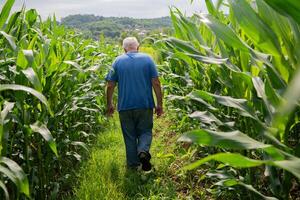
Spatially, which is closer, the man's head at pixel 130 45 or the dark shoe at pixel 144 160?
the dark shoe at pixel 144 160

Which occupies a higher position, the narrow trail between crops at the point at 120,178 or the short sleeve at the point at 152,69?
the short sleeve at the point at 152,69

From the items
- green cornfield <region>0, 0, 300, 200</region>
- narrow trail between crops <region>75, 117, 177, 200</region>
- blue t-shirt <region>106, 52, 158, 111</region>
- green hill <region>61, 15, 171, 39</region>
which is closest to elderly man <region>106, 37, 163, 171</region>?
blue t-shirt <region>106, 52, 158, 111</region>

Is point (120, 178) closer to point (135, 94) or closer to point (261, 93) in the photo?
point (135, 94)

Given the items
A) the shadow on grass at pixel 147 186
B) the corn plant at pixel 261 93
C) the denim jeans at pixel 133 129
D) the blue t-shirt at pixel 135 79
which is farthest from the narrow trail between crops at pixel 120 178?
the corn plant at pixel 261 93

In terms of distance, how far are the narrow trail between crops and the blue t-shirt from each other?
58 cm

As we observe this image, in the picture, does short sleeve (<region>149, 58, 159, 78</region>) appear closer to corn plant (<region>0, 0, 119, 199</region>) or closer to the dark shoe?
the dark shoe

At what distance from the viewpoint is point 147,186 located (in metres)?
3.49

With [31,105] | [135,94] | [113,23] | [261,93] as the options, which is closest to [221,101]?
[261,93]

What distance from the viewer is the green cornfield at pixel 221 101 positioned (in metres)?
1.11

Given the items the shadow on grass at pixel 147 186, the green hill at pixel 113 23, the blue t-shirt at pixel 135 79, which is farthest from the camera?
the green hill at pixel 113 23

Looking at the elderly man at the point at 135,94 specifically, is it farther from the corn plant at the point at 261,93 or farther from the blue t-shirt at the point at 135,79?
the corn plant at the point at 261,93

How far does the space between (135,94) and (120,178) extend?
879 mm

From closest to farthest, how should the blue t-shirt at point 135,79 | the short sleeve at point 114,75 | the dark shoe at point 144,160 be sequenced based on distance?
the dark shoe at point 144,160, the blue t-shirt at point 135,79, the short sleeve at point 114,75

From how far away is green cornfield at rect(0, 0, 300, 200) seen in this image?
1.11 metres
